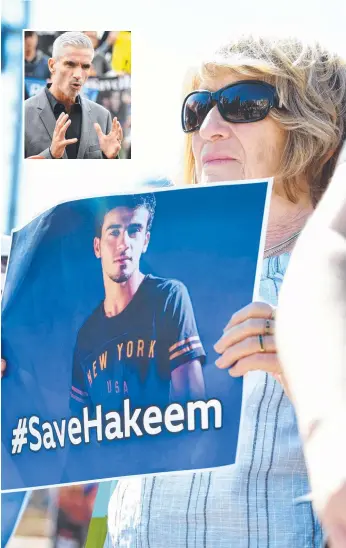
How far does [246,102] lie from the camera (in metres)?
1.29

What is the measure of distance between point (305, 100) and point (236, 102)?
10 centimetres

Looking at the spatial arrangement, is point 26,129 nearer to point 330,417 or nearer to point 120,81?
point 120,81

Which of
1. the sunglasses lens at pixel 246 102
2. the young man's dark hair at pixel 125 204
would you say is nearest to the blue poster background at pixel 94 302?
the young man's dark hair at pixel 125 204

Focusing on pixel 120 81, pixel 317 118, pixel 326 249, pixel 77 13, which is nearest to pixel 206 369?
pixel 317 118

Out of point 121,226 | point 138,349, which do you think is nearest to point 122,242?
point 121,226

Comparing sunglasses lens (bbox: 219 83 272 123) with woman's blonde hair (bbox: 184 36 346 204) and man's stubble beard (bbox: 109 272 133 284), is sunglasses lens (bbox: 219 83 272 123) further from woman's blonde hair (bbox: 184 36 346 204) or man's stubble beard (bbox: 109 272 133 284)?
man's stubble beard (bbox: 109 272 133 284)

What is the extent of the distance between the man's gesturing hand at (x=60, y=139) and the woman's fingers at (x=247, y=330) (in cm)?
45

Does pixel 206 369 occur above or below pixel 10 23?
below

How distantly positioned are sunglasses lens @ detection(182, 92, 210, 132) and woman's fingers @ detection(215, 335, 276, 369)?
14.1 inches

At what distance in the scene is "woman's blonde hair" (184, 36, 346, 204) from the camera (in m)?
1.28

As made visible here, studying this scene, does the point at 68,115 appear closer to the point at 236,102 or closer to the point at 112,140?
the point at 112,140

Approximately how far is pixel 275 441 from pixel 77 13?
2.38ft

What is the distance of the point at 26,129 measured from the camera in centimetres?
145

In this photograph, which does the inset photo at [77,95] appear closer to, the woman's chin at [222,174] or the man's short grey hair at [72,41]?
the man's short grey hair at [72,41]
